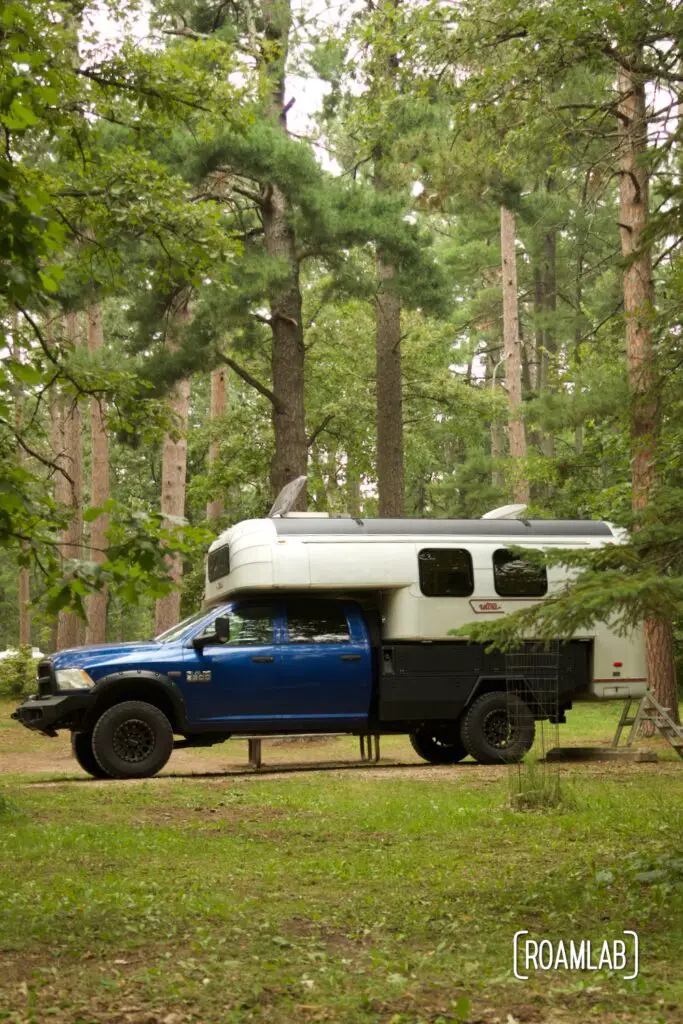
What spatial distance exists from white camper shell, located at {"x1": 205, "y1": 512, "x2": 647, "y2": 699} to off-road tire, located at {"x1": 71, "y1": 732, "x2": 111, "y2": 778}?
93.1 inches

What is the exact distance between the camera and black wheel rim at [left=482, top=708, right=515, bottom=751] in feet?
50.7

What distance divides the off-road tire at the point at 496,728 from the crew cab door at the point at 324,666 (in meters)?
1.25

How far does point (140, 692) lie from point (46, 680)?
1019 millimetres

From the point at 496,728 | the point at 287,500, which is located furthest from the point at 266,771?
the point at 287,500

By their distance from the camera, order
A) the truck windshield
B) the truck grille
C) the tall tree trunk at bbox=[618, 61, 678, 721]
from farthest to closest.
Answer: the tall tree trunk at bbox=[618, 61, 678, 721]
the truck windshield
the truck grille

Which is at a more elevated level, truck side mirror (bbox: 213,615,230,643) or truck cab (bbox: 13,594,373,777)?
truck side mirror (bbox: 213,615,230,643)

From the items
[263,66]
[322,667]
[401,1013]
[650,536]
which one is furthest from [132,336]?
[401,1013]

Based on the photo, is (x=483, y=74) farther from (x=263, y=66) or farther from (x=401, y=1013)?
(x=401, y=1013)

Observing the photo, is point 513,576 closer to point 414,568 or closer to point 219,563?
point 414,568

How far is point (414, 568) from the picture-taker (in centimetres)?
1518

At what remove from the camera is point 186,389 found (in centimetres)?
2989

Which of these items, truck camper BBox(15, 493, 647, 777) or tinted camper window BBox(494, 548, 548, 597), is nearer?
truck camper BBox(15, 493, 647, 777)

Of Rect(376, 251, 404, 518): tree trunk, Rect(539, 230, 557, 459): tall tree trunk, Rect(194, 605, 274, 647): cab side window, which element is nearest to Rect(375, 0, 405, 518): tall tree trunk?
Rect(376, 251, 404, 518): tree trunk

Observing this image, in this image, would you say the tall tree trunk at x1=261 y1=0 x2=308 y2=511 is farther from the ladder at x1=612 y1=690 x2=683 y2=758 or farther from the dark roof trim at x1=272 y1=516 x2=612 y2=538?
the ladder at x1=612 y1=690 x2=683 y2=758
